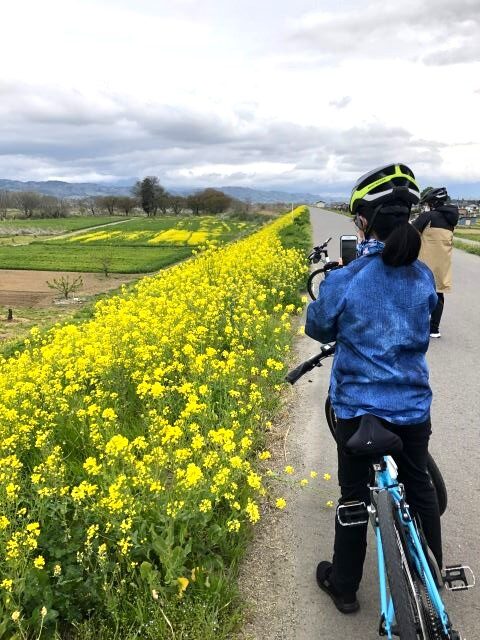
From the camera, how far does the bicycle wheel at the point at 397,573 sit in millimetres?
1931

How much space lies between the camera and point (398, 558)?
2.04 meters

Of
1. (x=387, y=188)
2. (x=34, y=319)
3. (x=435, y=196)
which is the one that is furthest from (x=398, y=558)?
(x=34, y=319)

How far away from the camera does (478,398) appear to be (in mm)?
5531

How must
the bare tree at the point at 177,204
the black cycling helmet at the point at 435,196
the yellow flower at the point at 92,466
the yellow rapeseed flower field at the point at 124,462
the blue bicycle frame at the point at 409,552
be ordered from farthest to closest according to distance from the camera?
the bare tree at the point at 177,204
the black cycling helmet at the point at 435,196
the yellow flower at the point at 92,466
the yellow rapeseed flower field at the point at 124,462
the blue bicycle frame at the point at 409,552

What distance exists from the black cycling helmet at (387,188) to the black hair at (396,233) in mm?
29

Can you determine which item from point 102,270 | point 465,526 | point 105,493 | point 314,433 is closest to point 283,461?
point 314,433

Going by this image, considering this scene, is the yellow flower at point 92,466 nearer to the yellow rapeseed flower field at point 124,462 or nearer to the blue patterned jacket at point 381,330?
the yellow rapeseed flower field at point 124,462

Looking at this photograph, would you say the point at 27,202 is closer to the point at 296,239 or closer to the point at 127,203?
the point at 127,203

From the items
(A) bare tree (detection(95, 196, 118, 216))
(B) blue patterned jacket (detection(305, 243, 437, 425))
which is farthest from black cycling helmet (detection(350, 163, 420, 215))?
(A) bare tree (detection(95, 196, 118, 216))

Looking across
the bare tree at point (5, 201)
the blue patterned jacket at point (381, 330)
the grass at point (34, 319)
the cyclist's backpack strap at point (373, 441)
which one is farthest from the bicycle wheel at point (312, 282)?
the bare tree at point (5, 201)

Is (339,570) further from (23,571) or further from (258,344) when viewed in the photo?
(258,344)

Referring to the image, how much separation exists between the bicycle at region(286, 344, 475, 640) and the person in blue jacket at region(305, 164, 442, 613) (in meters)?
0.16

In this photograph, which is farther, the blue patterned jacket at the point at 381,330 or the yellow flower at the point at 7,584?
the yellow flower at the point at 7,584

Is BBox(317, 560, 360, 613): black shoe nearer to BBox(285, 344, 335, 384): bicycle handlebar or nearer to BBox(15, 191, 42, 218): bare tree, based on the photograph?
BBox(285, 344, 335, 384): bicycle handlebar
